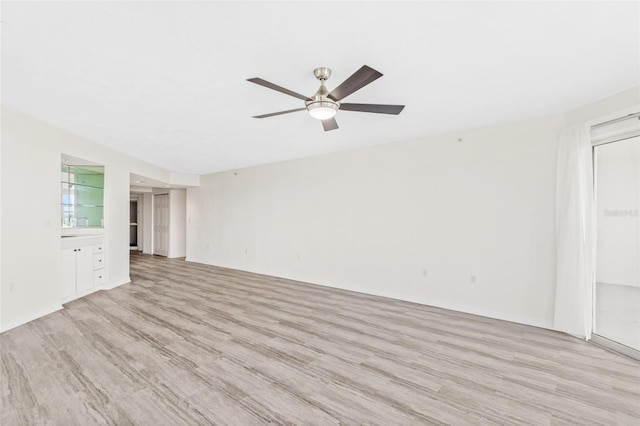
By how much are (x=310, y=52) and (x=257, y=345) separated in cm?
275

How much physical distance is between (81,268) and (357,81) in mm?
5117

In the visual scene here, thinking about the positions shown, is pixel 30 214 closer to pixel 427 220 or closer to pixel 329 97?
pixel 329 97

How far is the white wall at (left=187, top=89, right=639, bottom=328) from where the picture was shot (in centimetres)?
359

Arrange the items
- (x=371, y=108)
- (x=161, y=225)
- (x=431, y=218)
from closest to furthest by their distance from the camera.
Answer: (x=371, y=108) < (x=431, y=218) < (x=161, y=225)

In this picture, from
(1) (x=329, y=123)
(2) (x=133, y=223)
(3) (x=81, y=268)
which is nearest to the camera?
(1) (x=329, y=123)

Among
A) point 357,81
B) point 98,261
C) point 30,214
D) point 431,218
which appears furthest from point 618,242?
point 98,261

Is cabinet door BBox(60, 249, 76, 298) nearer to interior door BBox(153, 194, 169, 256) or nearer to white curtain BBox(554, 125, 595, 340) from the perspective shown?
interior door BBox(153, 194, 169, 256)

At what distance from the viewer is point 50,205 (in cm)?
379

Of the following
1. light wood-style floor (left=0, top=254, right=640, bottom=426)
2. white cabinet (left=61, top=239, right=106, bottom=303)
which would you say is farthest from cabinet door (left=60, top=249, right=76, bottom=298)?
light wood-style floor (left=0, top=254, right=640, bottom=426)

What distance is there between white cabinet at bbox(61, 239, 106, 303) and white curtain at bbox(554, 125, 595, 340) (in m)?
6.65

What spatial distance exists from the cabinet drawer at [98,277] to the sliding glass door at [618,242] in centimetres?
715

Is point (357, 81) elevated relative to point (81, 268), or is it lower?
elevated

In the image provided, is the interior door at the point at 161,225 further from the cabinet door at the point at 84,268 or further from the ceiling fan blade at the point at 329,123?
the ceiling fan blade at the point at 329,123

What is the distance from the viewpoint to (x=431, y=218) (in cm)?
440
